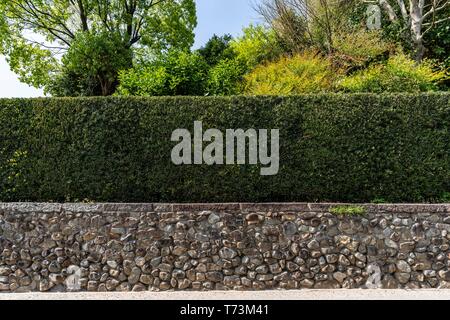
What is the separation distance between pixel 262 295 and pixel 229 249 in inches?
33.4

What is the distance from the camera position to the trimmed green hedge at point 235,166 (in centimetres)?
576

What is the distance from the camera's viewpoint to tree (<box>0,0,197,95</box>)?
15.3 m

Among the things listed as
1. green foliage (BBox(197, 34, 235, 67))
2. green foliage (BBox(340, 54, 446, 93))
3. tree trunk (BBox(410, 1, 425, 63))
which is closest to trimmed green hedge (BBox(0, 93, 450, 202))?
green foliage (BBox(340, 54, 446, 93))

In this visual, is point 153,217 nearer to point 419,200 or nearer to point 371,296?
point 371,296

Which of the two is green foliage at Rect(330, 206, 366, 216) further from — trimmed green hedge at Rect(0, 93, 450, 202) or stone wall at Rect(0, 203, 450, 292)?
trimmed green hedge at Rect(0, 93, 450, 202)

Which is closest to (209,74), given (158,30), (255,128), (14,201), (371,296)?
(255,128)

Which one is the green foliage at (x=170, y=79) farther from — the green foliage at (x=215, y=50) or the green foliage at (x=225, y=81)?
the green foliage at (x=215, y=50)

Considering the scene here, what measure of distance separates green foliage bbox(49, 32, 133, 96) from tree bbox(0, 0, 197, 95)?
2.15ft

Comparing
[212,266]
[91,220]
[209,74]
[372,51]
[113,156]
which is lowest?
[212,266]

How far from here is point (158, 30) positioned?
632 inches

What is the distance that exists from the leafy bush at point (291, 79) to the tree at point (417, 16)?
383 centimetres

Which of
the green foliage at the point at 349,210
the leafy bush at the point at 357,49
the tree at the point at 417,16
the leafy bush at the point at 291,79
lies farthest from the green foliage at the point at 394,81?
the green foliage at the point at 349,210

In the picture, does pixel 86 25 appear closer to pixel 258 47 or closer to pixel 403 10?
pixel 258 47

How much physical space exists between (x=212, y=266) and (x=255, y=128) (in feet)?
7.83
